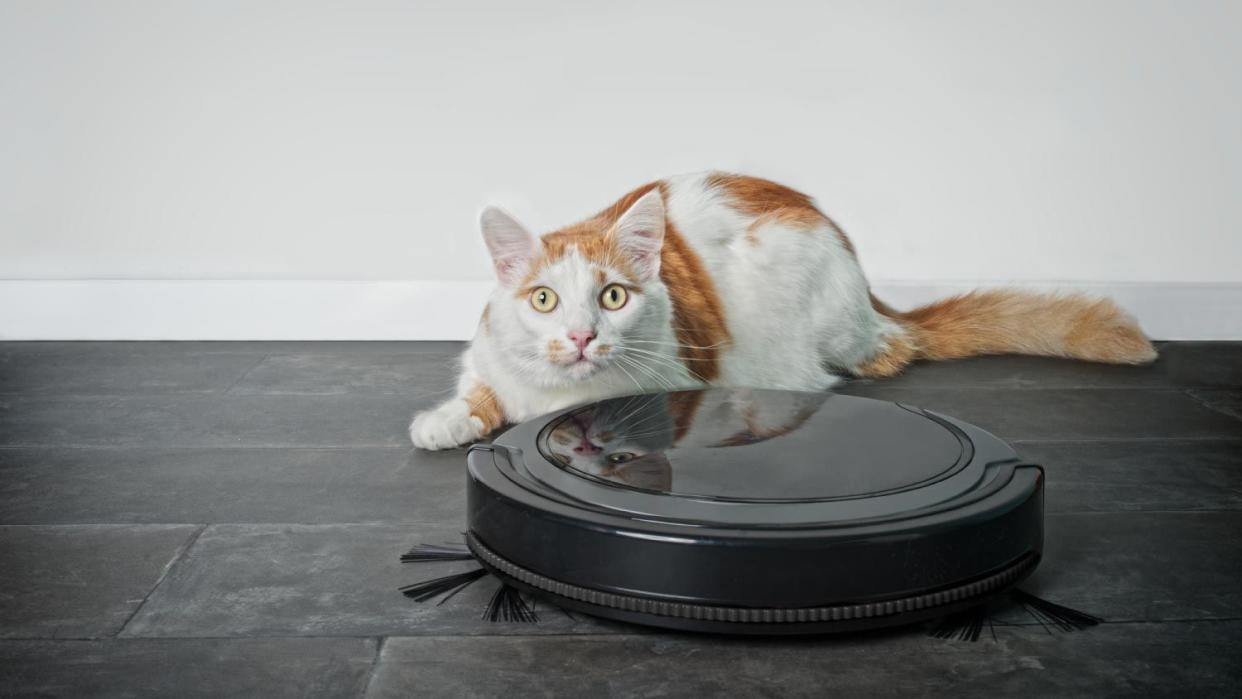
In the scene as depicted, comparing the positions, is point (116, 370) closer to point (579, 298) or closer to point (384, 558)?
point (579, 298)

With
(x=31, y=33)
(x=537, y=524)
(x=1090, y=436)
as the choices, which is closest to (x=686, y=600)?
(x=537, y=524)

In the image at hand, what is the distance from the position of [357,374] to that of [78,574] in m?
1.23

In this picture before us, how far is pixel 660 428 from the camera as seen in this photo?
1.51 meters

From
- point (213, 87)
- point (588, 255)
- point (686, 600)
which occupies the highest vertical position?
point (213, 87)

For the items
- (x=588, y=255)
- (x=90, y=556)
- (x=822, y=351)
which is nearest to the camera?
(x=90, y=556)

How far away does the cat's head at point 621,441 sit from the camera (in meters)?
1.34

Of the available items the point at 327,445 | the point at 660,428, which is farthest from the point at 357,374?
the point at 660,428

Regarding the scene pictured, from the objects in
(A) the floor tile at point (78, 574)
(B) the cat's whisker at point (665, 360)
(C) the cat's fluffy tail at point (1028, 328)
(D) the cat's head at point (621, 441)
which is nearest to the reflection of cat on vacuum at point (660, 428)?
(D) the cat's head at point (621, 441)

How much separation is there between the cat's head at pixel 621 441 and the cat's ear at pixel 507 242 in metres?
0.41

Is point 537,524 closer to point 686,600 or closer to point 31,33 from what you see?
point 686,600

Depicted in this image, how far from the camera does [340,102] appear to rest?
118 inches

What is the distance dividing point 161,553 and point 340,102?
1761 mm

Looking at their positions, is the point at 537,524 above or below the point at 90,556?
above

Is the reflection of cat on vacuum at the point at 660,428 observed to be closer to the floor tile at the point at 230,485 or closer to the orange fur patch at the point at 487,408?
the floor tile at the point at 230,485
